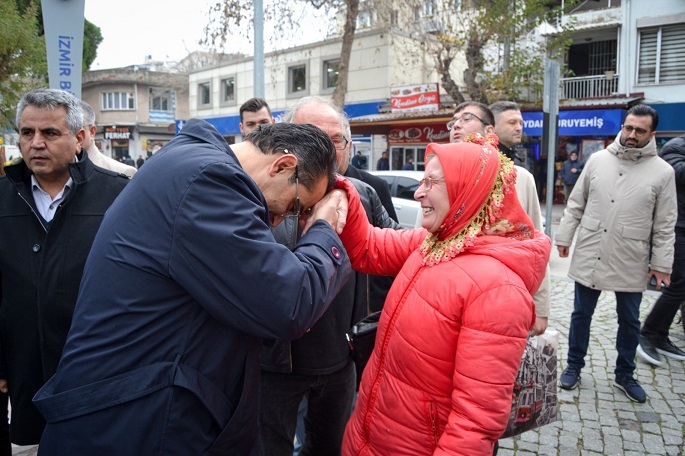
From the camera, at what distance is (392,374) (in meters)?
1.97

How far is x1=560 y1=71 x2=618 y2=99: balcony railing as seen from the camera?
1950cm

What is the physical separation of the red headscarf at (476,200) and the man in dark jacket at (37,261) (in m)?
1.69

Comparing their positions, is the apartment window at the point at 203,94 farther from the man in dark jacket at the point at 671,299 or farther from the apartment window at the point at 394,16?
the man in dark jacket at the point at 671,299

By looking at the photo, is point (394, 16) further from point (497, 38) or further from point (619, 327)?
point (619, 327)

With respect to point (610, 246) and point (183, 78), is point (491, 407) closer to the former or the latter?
point (610, 246)

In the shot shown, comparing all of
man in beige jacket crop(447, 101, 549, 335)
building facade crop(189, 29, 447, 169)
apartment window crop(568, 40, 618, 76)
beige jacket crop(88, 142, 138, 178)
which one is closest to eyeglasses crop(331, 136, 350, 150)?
man in beige jacket crop(447, 101, 549, 335)

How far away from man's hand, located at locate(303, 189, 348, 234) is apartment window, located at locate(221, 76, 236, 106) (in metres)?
27.6

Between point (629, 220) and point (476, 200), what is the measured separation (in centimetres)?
284

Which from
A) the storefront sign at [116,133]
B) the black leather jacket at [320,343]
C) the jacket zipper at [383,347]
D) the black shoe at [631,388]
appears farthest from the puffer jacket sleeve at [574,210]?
the storefront sign at [116,133]

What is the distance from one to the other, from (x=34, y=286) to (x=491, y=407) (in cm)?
210

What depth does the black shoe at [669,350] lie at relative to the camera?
16.3 ft

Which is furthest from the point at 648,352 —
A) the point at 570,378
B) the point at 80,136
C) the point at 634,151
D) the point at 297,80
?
the point at 297,80

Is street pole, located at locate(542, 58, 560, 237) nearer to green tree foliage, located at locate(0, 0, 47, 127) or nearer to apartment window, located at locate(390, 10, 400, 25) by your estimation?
green tree foliage, located at locate(0, 0, 47, 127)

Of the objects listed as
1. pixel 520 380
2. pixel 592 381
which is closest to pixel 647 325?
pixel 592 381
